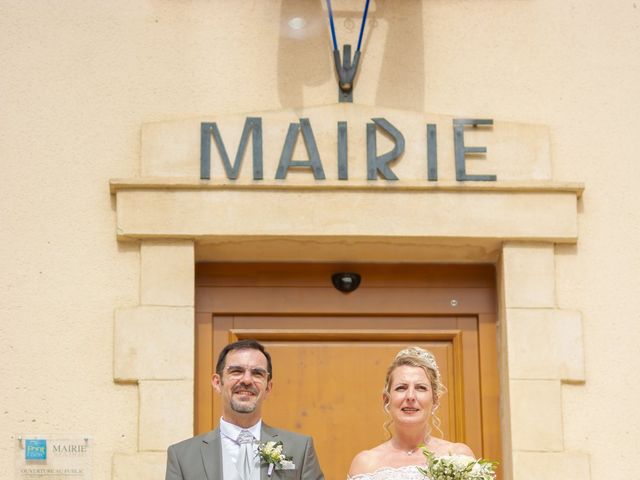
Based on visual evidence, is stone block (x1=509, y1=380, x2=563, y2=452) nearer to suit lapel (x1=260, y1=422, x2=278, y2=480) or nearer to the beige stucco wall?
the beige stucco wall

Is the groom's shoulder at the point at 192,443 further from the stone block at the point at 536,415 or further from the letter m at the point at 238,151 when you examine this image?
the stone block at the point at 536,415

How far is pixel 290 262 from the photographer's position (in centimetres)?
689

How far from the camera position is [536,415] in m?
6.45

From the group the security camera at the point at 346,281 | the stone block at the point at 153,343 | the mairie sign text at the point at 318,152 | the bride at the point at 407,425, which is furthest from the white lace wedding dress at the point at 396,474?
the mairie sign text at the point at 318,152

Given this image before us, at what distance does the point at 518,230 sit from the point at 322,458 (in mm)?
1498

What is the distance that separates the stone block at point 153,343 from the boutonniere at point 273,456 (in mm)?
953

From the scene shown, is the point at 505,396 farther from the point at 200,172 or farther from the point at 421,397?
the point at 200,172

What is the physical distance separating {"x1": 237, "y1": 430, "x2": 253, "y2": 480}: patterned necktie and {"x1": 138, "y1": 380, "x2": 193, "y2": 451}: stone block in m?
0.76

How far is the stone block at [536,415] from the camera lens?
643 centimetres

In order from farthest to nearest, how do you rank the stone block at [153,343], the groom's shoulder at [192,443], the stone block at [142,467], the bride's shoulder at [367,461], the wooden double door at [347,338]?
the wooden double door at [347,338] → the stone block at [153,343] → the stone block at [142,467] → the bride's shoulder at [367,461] → the groom's shoulder at [192,443]

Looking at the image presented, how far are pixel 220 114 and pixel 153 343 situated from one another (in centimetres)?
120

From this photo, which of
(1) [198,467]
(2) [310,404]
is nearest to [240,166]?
(2) [310,404]

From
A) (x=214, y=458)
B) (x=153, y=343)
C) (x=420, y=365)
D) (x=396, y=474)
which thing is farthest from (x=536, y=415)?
(x=153, y=343)

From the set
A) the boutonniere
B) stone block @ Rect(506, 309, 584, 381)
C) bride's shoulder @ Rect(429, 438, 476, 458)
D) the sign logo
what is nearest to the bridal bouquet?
bride's shoulder @ Rect(429, 438, 476, 458)
